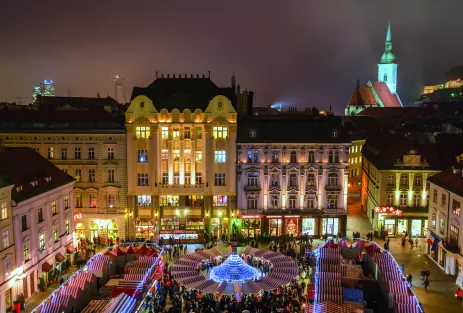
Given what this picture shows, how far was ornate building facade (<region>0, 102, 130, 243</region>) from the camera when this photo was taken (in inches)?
2427

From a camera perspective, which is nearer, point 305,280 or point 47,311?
point 47,311

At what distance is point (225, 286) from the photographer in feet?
140

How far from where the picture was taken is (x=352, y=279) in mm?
44031

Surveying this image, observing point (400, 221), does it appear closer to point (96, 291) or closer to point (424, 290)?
point (424, 290)

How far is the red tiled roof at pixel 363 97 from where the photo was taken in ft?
483

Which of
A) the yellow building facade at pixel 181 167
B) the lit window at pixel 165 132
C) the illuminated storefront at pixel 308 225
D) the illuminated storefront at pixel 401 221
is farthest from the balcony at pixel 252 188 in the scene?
the illuminated storefront at pixel 401 221

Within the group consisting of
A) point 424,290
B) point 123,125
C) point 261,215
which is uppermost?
point 123,125

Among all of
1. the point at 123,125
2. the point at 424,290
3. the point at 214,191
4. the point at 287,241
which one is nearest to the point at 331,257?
the point at 424,290

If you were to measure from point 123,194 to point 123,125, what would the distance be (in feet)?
29.2

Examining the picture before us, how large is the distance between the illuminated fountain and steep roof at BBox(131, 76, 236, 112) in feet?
80.1

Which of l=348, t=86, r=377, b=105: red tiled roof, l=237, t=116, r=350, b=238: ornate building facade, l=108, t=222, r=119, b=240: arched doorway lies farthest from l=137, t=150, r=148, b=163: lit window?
Answer: l=348, t=86, r=377, b=105: red tiled roof

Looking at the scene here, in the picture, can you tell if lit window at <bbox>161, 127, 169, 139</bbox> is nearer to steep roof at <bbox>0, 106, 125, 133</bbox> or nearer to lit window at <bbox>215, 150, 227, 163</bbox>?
steep roof at <bbox>0, 106, 125, 133</bbox>

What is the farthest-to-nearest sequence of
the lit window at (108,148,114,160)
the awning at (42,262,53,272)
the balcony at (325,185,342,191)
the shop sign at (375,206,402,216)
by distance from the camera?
the balcony at (325,185,342,191) < the shop sign at (375,206,402,216) < the lit window at (108,148,114,160) < the awning at (42,262,53,272)

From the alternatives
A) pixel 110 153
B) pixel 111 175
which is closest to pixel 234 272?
pixel 111 175
